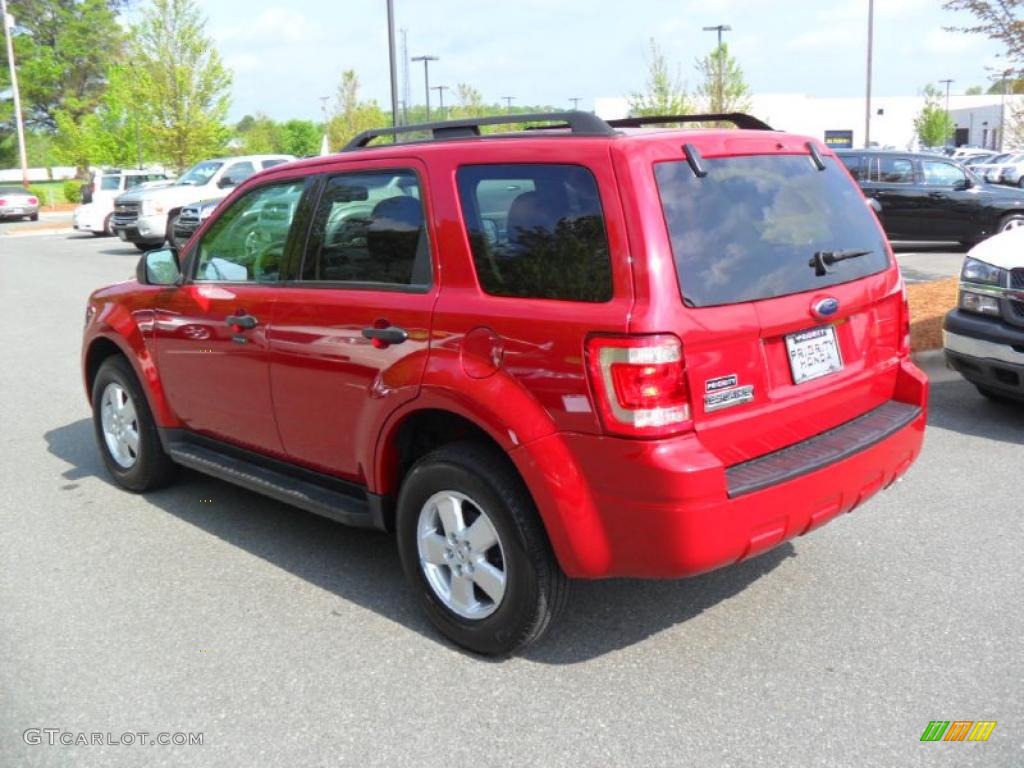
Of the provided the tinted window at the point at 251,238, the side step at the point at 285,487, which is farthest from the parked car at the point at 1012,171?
the side step at the point at 285,487

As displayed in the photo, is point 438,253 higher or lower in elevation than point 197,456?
higher

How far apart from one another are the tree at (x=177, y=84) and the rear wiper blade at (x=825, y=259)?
3340 centimetres

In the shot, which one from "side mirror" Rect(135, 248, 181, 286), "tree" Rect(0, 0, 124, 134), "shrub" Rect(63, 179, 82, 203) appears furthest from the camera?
"tree" Rect(0, 0, 124, 134)

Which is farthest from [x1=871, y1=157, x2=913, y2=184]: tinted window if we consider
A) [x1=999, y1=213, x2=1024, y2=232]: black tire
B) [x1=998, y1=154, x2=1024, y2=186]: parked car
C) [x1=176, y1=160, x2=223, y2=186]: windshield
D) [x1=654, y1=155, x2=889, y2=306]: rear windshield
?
[x1=998, y1=154, x2=1024, y2=186]: parked car

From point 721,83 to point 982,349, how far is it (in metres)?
27.6

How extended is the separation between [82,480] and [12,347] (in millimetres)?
5362

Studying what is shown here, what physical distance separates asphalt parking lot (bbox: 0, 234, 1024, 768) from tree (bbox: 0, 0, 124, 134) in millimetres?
69402

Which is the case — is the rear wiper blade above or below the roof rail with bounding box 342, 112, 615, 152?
below

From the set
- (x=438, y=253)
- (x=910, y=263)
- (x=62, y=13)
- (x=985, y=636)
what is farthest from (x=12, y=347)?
(x=62, y=13)

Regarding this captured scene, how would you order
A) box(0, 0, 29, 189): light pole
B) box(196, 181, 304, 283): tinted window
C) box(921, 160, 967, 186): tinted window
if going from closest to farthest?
box(196, 181, 304, 283): tinted window < box(921, 160, 967, 186): tinted window < box(0, 0, 29, 189): light pole

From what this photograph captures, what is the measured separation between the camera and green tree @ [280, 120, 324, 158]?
72000 mm

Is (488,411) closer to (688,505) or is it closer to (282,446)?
(688,505)

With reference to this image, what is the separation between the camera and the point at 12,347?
10.4 metres

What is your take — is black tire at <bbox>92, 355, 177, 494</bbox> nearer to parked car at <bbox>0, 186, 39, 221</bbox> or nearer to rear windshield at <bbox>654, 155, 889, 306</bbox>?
rear windshield at <bbox>654, 155, 889, 306</bbox>
